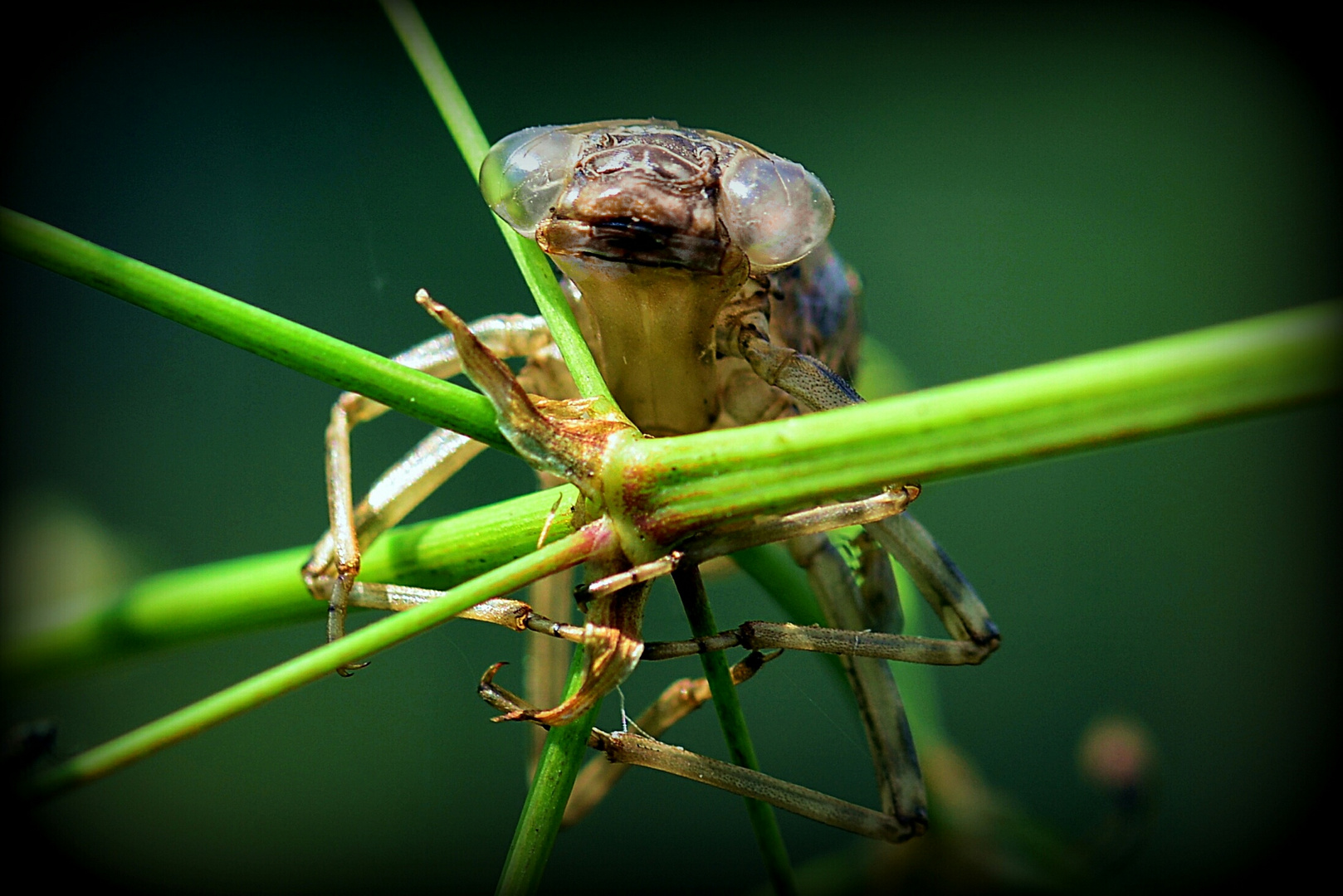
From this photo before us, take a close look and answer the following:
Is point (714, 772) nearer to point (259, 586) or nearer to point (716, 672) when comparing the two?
point (716, 672)

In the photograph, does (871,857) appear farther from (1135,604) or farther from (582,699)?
(1135,604)

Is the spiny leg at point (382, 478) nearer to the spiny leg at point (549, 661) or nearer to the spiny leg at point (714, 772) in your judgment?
the spiny leg at point (714, 772)

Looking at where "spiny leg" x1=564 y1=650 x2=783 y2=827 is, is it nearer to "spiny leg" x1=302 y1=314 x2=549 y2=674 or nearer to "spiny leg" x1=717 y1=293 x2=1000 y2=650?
"spiny leg" x1=717 y1=293 x2=1000 y2=650

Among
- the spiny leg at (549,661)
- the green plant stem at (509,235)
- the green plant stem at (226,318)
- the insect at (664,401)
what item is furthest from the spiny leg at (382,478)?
the spiny leg at (549,661)

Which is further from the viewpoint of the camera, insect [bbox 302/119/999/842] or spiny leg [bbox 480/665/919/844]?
spiny leg [bbox 480/665/919/844]

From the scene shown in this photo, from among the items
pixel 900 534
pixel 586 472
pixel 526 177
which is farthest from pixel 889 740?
pixel 526 177

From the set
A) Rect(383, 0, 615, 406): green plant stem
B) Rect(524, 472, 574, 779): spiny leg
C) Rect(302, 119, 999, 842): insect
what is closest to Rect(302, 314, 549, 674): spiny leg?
Rect(302, 119, 999, 842): insect
